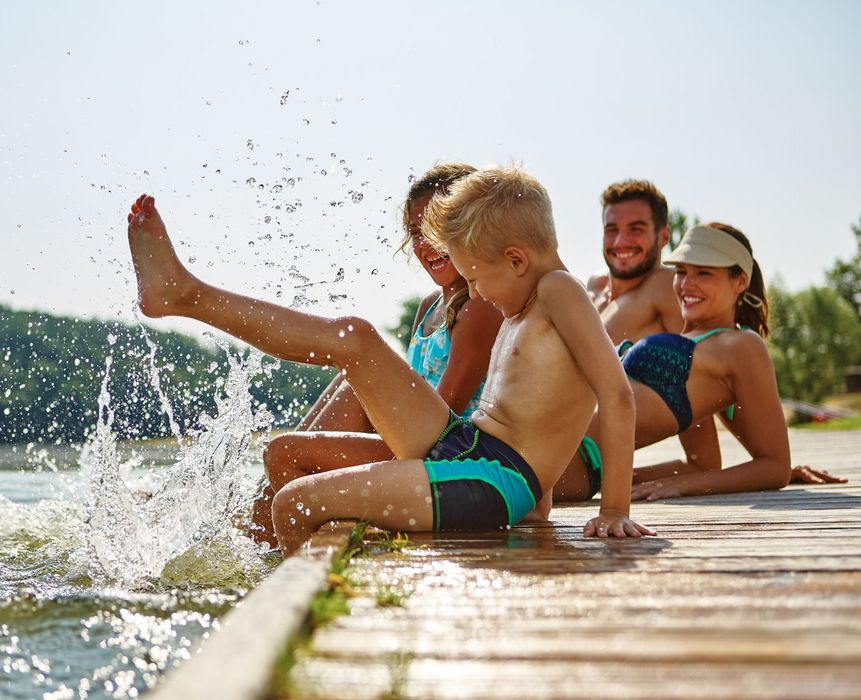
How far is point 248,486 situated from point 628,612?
349 cm

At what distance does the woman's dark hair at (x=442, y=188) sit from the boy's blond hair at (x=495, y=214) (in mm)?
725

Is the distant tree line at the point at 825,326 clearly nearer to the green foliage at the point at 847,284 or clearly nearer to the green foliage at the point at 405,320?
the green foliage at the point at 847,284

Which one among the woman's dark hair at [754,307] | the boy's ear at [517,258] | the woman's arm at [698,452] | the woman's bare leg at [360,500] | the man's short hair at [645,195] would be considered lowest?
the woman's arm at [698,452]

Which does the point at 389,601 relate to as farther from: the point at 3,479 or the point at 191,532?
the point at 3,479

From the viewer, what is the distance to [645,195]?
6902mm

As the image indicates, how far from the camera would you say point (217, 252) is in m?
4.56

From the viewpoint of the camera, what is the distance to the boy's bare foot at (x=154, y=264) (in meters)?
3.32

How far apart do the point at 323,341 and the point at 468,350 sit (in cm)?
97

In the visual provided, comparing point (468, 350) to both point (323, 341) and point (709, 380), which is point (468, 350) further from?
point (709, 380)

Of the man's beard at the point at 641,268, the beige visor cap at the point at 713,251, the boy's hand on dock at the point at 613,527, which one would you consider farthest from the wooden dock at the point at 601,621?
the man's beard at the point at 641,268

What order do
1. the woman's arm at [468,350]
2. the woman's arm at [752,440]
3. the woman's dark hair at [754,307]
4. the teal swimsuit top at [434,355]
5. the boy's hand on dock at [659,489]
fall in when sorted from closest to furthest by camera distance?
the woman's arm at [468,350]
the teal swimsuit top at [434,355]
the boy's hand on dock at [659,489]
the woman's arm at [752,440]
the woman's dark hair at [754,307]

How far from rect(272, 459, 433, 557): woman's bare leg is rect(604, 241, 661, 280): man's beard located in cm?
371

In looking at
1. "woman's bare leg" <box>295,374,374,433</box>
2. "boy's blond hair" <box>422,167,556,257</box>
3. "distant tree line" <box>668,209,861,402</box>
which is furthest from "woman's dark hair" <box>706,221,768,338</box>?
"distant tree line" <box>668,209,861,402</box>

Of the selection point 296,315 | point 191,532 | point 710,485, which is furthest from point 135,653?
point 710,485
